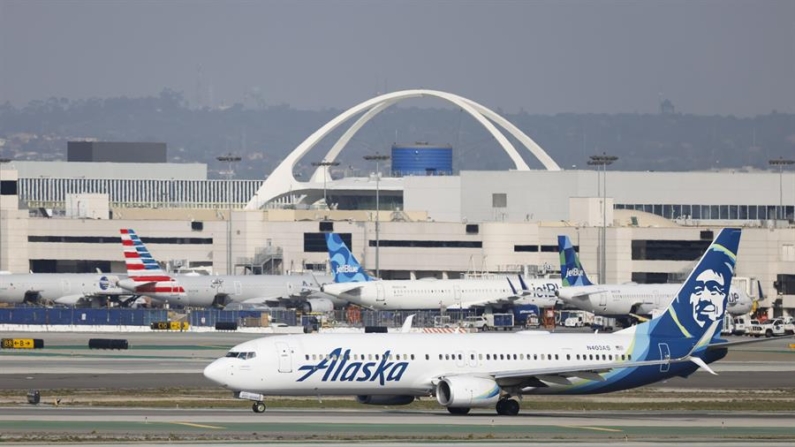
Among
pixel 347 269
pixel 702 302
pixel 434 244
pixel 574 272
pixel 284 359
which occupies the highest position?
pixel 434 244

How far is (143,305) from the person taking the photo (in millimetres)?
172250

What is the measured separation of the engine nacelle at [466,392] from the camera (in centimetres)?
6481

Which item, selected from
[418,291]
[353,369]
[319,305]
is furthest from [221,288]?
[353,369]

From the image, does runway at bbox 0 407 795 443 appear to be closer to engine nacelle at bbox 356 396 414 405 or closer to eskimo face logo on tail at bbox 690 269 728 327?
engine nacelle at bbox 356 396 414 405

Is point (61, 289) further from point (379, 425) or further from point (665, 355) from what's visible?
point (379, 425)

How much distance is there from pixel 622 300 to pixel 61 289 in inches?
2447

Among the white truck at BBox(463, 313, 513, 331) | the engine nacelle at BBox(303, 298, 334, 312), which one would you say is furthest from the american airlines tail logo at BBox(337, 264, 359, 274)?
the white truck at BBox(463, 313, 513, 331)

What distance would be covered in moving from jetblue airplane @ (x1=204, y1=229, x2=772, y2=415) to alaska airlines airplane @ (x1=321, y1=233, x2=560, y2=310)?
8488 centimetres

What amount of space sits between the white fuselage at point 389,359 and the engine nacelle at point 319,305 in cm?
9652

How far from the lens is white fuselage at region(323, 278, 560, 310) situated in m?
156

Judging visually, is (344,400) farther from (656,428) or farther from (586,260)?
(586,260)

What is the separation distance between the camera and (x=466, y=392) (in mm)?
64875

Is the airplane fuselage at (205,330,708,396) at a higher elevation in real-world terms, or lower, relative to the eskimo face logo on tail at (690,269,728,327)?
lower

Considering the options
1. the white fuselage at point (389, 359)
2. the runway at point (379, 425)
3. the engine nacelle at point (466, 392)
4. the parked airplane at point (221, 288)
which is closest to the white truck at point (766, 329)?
the parked airplane at point (221, 288)
